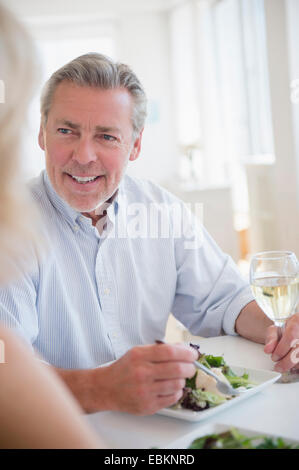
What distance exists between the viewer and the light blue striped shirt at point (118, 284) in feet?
5.24

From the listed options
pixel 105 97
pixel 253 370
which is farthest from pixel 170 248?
pixel 253 370

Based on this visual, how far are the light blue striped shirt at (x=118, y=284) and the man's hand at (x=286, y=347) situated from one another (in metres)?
0.32

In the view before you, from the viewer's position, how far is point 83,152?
1729 millimetres

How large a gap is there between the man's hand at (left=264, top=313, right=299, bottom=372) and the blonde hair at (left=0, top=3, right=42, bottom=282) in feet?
2.52

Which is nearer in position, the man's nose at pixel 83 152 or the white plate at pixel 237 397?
the white plate at pixel 237 397

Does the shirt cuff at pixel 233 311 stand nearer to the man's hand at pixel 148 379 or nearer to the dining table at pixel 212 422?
the dining table at pixel 212 422

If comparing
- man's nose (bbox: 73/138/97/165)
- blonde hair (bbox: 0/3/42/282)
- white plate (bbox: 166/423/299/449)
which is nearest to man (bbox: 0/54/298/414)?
man's nose (bbox: 73/138/97/165)

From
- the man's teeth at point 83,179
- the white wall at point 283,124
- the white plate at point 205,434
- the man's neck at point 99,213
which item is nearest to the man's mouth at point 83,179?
the man's teeth at point 83,179

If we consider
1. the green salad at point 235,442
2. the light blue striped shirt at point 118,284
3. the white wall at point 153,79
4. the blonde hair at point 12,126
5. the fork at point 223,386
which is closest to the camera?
the blonde hair at point 12,126

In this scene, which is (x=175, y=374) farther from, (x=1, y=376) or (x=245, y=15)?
(x=245, y=15)

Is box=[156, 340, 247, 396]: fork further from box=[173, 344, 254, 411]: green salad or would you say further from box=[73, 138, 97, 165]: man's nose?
box=[73, 138, 97, 165]: man's nose

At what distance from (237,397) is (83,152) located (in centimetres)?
89

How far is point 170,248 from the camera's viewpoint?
1925mm

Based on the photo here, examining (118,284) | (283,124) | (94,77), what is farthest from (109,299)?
(283,124)
